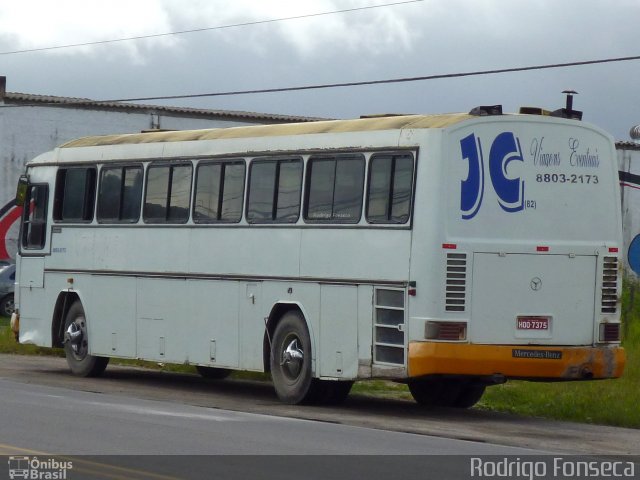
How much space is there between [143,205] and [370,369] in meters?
5.33

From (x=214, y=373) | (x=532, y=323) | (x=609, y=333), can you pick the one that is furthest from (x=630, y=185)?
(x=532, y=323)

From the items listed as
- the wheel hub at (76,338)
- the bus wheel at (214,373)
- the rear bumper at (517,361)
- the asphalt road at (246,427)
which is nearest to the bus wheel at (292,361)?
the asphalt road at (246,427)

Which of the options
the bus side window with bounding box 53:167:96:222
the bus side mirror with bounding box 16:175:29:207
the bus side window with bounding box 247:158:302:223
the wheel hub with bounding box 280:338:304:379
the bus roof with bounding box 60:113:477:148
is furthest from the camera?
the bus side mirror with bounding box 16:175:29:207

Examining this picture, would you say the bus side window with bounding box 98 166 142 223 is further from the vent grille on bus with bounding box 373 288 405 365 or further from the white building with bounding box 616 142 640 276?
the white building with bounding box 616 142 640 276

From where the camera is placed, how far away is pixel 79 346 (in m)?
21.8

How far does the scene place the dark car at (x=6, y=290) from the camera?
131 feet

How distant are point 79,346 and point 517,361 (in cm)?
816

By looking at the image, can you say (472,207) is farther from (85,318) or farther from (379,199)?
(85,318)

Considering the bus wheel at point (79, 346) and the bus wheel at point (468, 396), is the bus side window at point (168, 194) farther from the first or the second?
the bus wheel at point (468, 396)

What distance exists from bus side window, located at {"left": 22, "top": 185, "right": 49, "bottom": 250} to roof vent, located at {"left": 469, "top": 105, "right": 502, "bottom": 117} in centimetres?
862

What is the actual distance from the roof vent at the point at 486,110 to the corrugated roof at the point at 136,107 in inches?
1142

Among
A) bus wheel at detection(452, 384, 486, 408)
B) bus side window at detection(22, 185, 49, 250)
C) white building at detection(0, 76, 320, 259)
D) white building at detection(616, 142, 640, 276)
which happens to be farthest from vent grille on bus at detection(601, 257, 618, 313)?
white building at detection(0, 76, 320, 259)

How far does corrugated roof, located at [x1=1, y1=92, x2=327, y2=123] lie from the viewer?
45438 millimetres
